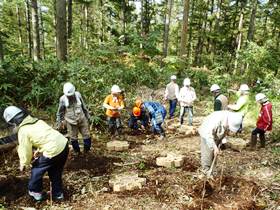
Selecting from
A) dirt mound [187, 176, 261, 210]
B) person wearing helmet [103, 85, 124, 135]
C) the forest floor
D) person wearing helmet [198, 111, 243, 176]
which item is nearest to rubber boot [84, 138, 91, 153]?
the forest floor

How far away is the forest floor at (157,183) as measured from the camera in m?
5.27

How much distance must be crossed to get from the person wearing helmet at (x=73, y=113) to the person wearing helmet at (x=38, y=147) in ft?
6.31

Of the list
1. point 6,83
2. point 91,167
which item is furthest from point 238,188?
point 6,83

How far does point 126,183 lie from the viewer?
18.9ft

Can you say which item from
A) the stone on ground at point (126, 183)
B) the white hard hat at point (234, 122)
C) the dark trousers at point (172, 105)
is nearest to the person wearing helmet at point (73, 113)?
the stone on ground at point (126, 183)

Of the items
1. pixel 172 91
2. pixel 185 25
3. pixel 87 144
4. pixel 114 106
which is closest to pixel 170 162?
pixel 87 144

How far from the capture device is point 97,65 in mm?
12516

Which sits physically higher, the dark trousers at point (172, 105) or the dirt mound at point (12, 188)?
the dark trousers at point (172, 105)

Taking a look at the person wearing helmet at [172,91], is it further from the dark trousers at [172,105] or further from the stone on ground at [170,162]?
the stone on ground at [170,162]

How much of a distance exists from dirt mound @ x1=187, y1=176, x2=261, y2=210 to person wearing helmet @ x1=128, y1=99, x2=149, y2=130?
4109 millimetres

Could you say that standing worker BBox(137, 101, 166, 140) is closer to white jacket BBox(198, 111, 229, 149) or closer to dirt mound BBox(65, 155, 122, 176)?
dirt mound BBox(65, 155, 122, 176)

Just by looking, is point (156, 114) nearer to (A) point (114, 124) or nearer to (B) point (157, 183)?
(A) point (114, 124)

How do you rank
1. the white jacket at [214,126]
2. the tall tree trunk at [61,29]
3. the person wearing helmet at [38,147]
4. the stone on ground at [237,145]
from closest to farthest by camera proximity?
the person wearing helmet at [38,147]
the white jacket at [214,126]
the stone on ground at [237,145]
the tall tree trunk at [61,29]

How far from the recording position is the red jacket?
315 inches
